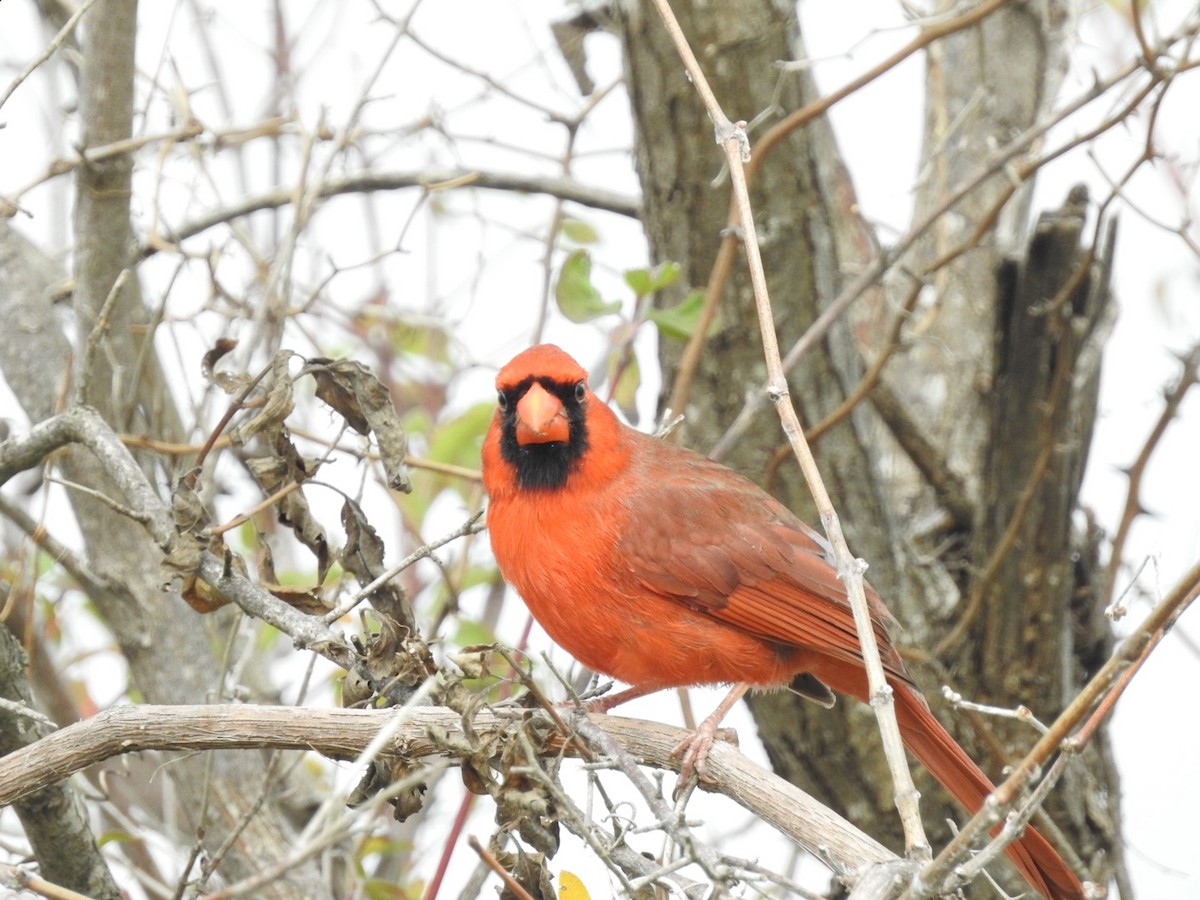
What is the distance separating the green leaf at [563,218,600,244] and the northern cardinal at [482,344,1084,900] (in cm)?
123

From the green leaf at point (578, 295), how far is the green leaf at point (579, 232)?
1011mm

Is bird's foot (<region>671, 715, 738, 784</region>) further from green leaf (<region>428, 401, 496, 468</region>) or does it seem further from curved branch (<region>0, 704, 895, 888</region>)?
green leaf (<region>428, 401, 496, 468</region>)

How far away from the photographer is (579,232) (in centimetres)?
419

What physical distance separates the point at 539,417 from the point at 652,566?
13.6 inches

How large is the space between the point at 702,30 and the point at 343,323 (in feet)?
5.55

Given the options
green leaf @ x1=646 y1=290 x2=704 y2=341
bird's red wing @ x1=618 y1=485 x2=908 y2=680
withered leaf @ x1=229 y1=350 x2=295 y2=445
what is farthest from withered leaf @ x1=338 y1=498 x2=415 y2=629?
green leaf @ x1=646 y1=290 x2=704 y2=341

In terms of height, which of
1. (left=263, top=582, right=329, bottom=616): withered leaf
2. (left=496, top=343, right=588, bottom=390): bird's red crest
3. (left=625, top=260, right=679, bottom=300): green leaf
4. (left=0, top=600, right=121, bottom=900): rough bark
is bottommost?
(left=0, top=600, right=121, bottom=900): rough bark

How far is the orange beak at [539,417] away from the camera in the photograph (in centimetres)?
274

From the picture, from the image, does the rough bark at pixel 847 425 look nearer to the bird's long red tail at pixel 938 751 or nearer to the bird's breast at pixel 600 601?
the bird's long red tail at pixel 938 751

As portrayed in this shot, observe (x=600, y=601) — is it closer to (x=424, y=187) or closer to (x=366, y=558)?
(x=366, y=558)

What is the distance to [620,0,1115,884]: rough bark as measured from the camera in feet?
11.1

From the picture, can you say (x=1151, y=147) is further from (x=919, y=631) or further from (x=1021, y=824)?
(x=1021, y=824)

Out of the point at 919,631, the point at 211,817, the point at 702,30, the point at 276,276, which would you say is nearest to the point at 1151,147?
the point at 702,30

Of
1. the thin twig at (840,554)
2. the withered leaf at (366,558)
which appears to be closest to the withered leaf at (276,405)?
the withered leaf at (366,558)
